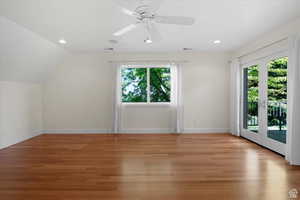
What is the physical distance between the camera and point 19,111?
4703mm

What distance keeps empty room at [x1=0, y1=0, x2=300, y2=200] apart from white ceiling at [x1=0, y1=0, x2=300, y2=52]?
0.02 m

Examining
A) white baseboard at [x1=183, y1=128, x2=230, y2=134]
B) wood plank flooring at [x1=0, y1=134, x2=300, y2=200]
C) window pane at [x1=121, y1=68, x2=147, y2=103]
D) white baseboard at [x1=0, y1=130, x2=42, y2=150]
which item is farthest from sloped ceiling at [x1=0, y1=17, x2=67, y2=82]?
white baseboard at [x1=183, y1=128, x2=230, y2=134]

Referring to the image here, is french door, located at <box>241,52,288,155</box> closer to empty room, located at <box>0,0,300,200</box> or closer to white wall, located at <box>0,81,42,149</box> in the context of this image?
empty room, located at <box>0,0,300,200</box>

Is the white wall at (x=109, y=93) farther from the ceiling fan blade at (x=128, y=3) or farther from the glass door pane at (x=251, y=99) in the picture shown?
the ceiling fan blade at (x=128, y=3)

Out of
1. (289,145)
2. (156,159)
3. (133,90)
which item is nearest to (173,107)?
(133,90)

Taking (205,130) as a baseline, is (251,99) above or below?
above

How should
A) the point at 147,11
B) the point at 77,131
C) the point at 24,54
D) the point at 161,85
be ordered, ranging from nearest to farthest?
the point at 147,11, the point at 24,54, the point at 77,131, the point at 161,85

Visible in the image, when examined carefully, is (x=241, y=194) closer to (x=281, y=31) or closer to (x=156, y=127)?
(x=281, y=31)

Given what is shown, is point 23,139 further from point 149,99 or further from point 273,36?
point 273,36

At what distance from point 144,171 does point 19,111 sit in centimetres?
365

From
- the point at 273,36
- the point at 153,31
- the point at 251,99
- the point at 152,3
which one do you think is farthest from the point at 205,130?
the point at 152,3

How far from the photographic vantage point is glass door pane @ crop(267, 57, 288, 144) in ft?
12.2

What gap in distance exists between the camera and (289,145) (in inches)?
127

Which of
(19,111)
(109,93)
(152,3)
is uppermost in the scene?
(152,3)
